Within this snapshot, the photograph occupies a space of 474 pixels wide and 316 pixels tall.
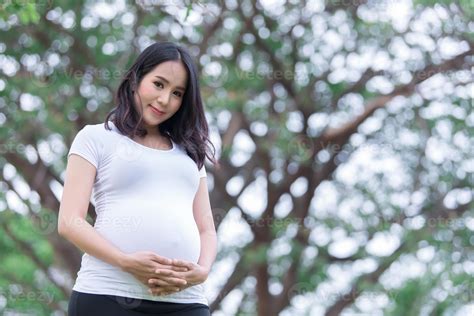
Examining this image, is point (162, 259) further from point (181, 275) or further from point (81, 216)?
point (81, 216)

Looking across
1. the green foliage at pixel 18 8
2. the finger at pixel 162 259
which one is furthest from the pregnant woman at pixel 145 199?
the green foliage at pixel 18 8

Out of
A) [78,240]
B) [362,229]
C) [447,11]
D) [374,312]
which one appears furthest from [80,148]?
[374,312]

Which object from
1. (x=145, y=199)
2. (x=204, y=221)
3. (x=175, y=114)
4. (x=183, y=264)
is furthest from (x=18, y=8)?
(x=183, y=264)

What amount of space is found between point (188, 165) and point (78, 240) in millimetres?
399

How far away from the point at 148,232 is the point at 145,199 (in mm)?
92

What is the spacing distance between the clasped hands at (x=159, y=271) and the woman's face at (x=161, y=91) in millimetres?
423

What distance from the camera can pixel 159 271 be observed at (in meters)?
2.81

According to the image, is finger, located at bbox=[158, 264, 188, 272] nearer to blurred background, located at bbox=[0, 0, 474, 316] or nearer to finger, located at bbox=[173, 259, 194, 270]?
finger, located at bbox=[173, 259, 194, 270]

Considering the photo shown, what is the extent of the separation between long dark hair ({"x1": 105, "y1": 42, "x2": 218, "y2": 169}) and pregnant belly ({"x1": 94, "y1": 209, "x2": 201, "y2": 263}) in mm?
250

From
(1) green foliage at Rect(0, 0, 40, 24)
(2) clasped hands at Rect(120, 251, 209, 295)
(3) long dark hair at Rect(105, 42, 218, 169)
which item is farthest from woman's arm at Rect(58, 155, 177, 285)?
(1) green foliage at Rect(0, 0, 40, 24)

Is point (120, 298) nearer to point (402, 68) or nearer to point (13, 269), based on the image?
point (402, 68)

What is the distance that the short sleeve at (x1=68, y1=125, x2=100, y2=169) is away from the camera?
293 cm

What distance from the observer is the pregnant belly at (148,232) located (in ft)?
9.45

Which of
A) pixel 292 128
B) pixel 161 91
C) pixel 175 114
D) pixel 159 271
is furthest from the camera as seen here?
pixel 292 128
